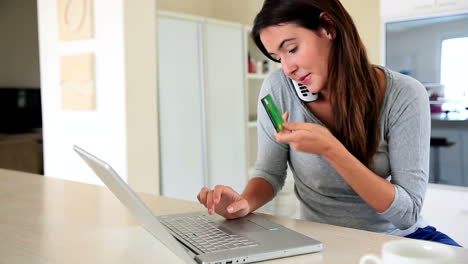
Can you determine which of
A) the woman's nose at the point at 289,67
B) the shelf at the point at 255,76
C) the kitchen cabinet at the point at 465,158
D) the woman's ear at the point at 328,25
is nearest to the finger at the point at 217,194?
the woman's nose at the point at 289,67

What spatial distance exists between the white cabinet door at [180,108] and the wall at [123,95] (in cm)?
10

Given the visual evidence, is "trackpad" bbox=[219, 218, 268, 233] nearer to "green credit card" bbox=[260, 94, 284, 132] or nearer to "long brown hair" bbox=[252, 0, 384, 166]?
"green credit card" bbox=[260, 94, 284, 132]

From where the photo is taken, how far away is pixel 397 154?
119 cm

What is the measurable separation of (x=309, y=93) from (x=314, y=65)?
0.11 metres

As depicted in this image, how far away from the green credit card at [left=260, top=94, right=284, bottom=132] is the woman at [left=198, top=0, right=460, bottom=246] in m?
0.13

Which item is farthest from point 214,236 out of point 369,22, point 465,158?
point 369,22

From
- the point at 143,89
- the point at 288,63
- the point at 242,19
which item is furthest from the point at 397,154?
the point at 242,19

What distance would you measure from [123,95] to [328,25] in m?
2.11

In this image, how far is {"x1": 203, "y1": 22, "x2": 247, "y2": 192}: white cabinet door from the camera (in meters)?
3.78

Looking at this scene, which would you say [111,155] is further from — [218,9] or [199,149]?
[218,9]

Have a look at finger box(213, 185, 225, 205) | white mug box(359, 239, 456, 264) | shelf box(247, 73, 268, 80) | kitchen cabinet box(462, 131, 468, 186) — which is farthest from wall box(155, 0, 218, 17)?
white mug box(359, 239, 456, 264)

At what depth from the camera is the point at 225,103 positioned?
154 inches

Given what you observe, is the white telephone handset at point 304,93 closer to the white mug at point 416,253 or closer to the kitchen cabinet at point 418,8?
the white mug at point 416,253

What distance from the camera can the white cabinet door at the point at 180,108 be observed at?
3.40m
